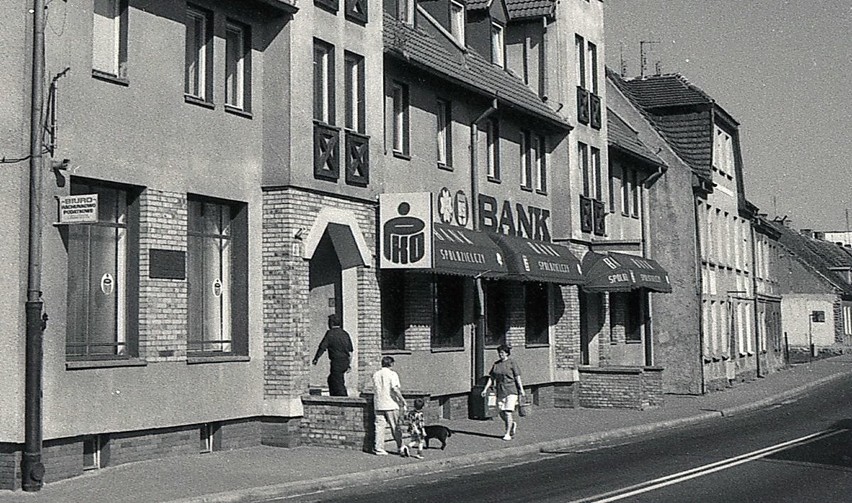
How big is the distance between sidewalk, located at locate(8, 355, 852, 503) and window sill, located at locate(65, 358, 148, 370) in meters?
1.37

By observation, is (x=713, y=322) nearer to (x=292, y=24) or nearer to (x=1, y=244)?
(x=292, y=24)

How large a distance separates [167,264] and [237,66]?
374cm

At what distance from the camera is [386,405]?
1798 centimetres

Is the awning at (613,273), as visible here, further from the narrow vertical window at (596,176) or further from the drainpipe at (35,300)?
the drainpipe at (35,300)

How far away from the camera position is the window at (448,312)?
25.3 m

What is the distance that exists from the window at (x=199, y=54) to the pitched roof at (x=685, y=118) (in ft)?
87.1

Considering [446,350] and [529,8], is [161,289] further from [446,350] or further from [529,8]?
[529,8]

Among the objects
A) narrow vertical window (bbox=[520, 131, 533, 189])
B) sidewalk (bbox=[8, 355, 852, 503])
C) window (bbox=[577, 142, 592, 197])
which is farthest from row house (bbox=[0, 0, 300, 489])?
window (bbox=[577, 142, 592, 197])

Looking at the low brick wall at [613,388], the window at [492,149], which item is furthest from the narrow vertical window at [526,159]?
the low brick wall at [613,388]

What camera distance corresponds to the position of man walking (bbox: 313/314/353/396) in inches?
778

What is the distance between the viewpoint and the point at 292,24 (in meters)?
19.3

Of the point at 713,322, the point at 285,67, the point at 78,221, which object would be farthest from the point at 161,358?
the point at 713,322

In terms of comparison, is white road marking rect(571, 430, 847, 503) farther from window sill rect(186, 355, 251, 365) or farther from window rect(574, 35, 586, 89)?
window rect(574, 35, 586, 89)

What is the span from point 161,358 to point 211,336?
1632 millimetres
